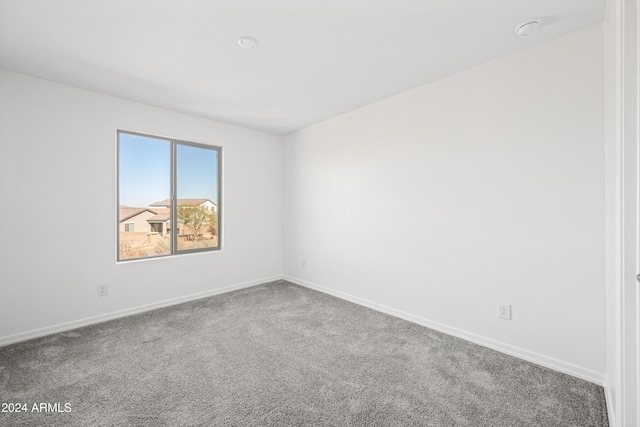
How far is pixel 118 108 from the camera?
10.3 feet

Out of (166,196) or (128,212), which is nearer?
(128,212)

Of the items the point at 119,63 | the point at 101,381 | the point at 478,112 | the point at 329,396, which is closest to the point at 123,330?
the point at 101,381

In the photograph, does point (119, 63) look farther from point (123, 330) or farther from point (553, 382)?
point (553, 382)

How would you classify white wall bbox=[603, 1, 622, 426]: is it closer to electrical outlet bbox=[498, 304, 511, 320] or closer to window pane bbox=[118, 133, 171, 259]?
electrical outlet bbox=[498, 304, 511, 320]

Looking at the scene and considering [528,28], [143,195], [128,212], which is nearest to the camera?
[528,28]

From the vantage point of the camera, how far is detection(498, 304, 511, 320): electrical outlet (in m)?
2.33

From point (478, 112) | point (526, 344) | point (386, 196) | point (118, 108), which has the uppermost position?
point (118, 108)

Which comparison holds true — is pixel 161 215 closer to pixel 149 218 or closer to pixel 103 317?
pixel 149 218

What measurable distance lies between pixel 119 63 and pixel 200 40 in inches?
33.9

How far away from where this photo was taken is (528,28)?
6.41ft

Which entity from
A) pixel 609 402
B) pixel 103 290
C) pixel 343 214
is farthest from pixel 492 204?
pixel 103 290

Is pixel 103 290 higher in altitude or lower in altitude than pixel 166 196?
lower

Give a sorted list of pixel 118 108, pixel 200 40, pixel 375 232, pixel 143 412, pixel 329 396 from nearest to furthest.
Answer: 1. pixel 143 412
2. pixel 329 396
3. pixel 200 40
4. pixel 118 108
5. pixel 375 232

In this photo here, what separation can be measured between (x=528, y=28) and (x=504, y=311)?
6.92 feet
